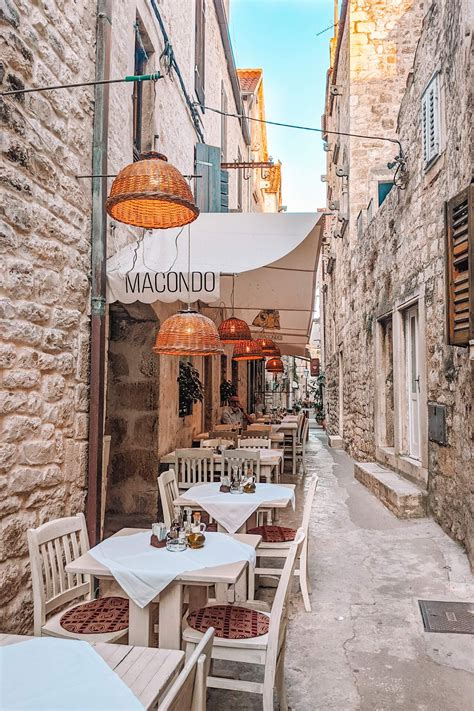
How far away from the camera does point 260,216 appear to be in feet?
15.8

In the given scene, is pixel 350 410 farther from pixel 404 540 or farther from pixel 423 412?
pixel 404 540

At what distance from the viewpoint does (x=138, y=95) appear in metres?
6.17

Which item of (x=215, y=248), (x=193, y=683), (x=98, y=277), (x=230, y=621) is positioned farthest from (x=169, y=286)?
(x=193, y=683)

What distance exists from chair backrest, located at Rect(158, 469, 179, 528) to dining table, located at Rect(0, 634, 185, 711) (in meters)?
2.25

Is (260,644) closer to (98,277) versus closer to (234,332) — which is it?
(98,277)

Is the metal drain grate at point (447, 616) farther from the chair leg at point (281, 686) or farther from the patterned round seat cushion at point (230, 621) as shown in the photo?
the patterned round seat cushion at point (230, 621)

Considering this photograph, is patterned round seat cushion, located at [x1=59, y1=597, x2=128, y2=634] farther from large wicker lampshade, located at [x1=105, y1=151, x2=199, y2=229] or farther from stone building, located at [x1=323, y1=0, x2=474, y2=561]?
stone building, located at [x1=323, y1=0, x2=474, y2=561]

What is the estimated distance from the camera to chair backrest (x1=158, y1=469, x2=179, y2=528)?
14.2 ft

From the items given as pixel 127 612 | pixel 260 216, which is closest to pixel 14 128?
pixel 260 216

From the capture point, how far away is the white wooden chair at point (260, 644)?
7.27 feet

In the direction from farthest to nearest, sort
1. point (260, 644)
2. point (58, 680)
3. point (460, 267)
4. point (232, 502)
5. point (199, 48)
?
point (199, 48)
point (232, 502)
point (460, 267)
point (260, 644)
point (58, 680)

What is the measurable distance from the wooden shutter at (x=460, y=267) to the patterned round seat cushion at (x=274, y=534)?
1834 millimetres

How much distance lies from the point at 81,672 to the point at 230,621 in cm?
110

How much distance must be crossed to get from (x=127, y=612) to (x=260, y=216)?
320 centimetres
